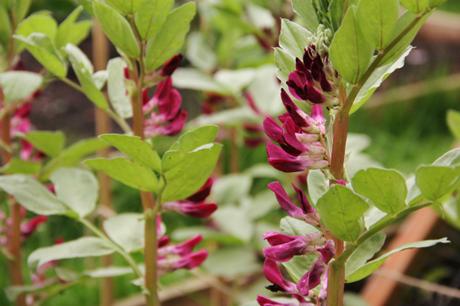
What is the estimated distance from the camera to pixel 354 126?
214 centimetres

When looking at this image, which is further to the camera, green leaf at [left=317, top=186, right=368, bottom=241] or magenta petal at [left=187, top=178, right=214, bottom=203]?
magenta petal at [left=187, top=178, right=214, bottom=203]

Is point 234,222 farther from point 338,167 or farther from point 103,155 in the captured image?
point 338,167

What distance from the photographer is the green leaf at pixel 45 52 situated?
A: 0.78m

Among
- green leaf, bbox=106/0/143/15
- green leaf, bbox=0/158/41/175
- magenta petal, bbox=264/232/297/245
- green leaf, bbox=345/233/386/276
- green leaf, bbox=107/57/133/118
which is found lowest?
green leaf, bbox=345/233/386/276

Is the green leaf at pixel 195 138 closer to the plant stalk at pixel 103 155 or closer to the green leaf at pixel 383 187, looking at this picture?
the green leaf at pixel 383 187

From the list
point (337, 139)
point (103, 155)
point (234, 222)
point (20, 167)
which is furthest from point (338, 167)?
point (103, 155)

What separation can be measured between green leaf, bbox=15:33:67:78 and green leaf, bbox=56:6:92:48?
0.05m

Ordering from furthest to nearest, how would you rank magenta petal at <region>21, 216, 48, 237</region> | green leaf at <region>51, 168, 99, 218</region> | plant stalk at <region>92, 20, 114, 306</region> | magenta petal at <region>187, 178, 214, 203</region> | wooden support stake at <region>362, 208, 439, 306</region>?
wooden support stake at <region>362, 208, 439, 306</region>
plant stalk at <region>92, 20, 114, 306</region>
magenta petal at <region>21, 216, 48, 237</region>
green leaf at <region>51, 168, 99, 218</region>
magenta petal at <region>187, 178, 214, 203</region>

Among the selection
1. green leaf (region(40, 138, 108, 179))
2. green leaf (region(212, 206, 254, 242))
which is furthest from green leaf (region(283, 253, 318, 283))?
green leaf (region(212, 206, 254, 242))

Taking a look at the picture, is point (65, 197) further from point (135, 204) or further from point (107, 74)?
point (135, 204)

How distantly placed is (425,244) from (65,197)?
41 centimetres

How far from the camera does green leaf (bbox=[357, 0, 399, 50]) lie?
1.80ft

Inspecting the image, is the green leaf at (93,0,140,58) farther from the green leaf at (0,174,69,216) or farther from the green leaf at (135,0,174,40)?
the green leaf at (0,174,69,216)

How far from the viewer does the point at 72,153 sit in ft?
3.11
